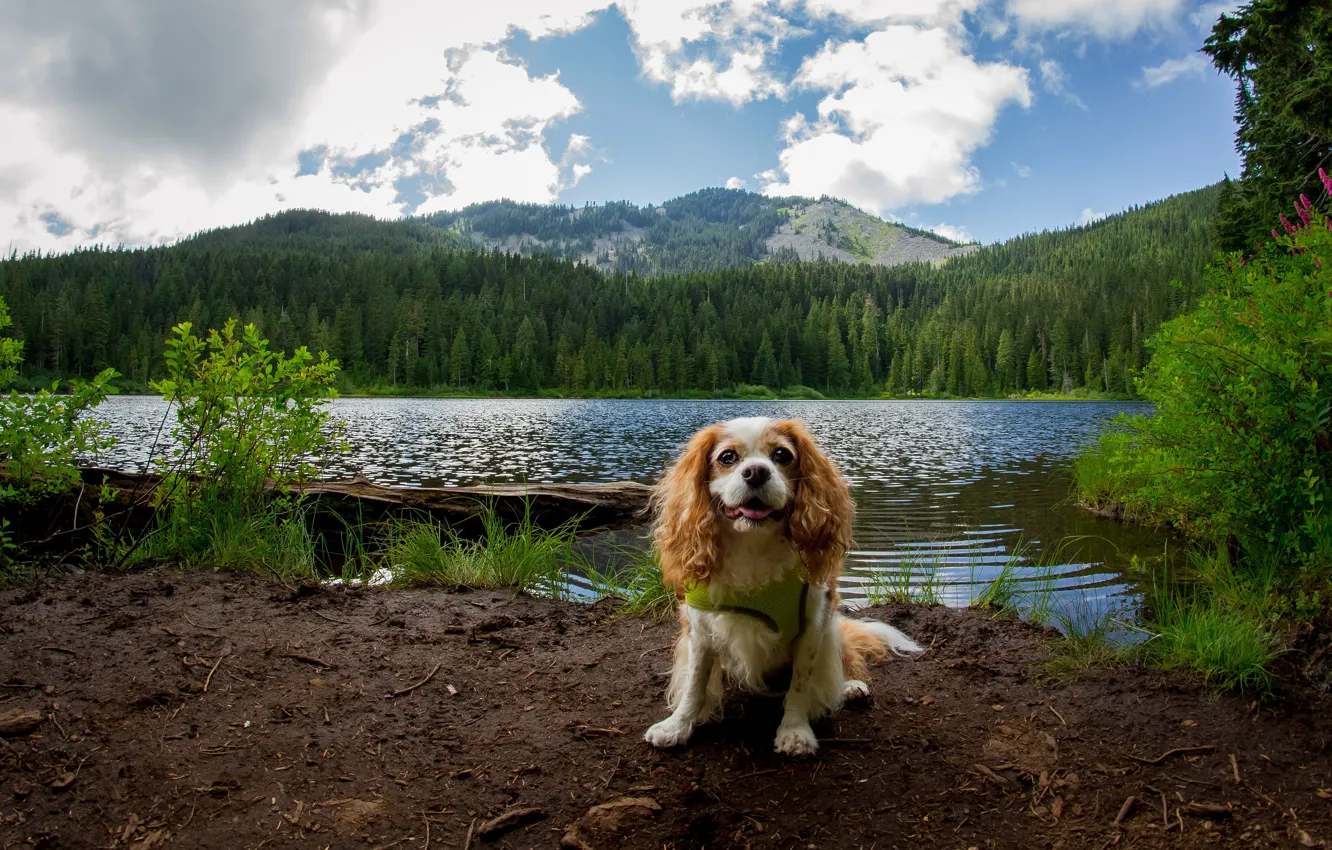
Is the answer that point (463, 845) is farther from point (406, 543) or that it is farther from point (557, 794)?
point (406, 543)

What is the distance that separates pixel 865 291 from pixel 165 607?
178358 millimetres

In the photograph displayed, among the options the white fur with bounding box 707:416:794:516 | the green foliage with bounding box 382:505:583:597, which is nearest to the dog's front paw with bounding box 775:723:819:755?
the white fur with bounding box 707:416:794:516

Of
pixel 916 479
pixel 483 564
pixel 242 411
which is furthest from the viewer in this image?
pixel 916 479

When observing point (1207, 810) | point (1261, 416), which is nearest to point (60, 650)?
point (1207, 810)

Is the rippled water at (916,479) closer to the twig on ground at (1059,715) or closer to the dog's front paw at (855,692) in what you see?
the twig on ground at (1059,715)

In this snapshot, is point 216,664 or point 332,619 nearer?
point 216,664

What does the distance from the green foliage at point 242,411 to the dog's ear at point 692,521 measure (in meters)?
4.47

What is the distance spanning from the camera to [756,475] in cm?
303

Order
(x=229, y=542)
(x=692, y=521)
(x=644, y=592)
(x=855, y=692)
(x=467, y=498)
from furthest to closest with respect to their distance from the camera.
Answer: (x=467, y=498) → (x=229, y=542) → (x=644, y=592) → (x=855, y=692) → (x=692, y=521)

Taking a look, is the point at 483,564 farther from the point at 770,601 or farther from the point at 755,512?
the point at 755,512

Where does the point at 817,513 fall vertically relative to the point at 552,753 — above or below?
above

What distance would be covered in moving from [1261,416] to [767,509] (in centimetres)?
456

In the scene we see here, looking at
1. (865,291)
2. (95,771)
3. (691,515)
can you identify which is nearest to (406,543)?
(95,771)

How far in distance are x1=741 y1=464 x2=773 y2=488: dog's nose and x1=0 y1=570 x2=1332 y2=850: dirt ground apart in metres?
1.34
